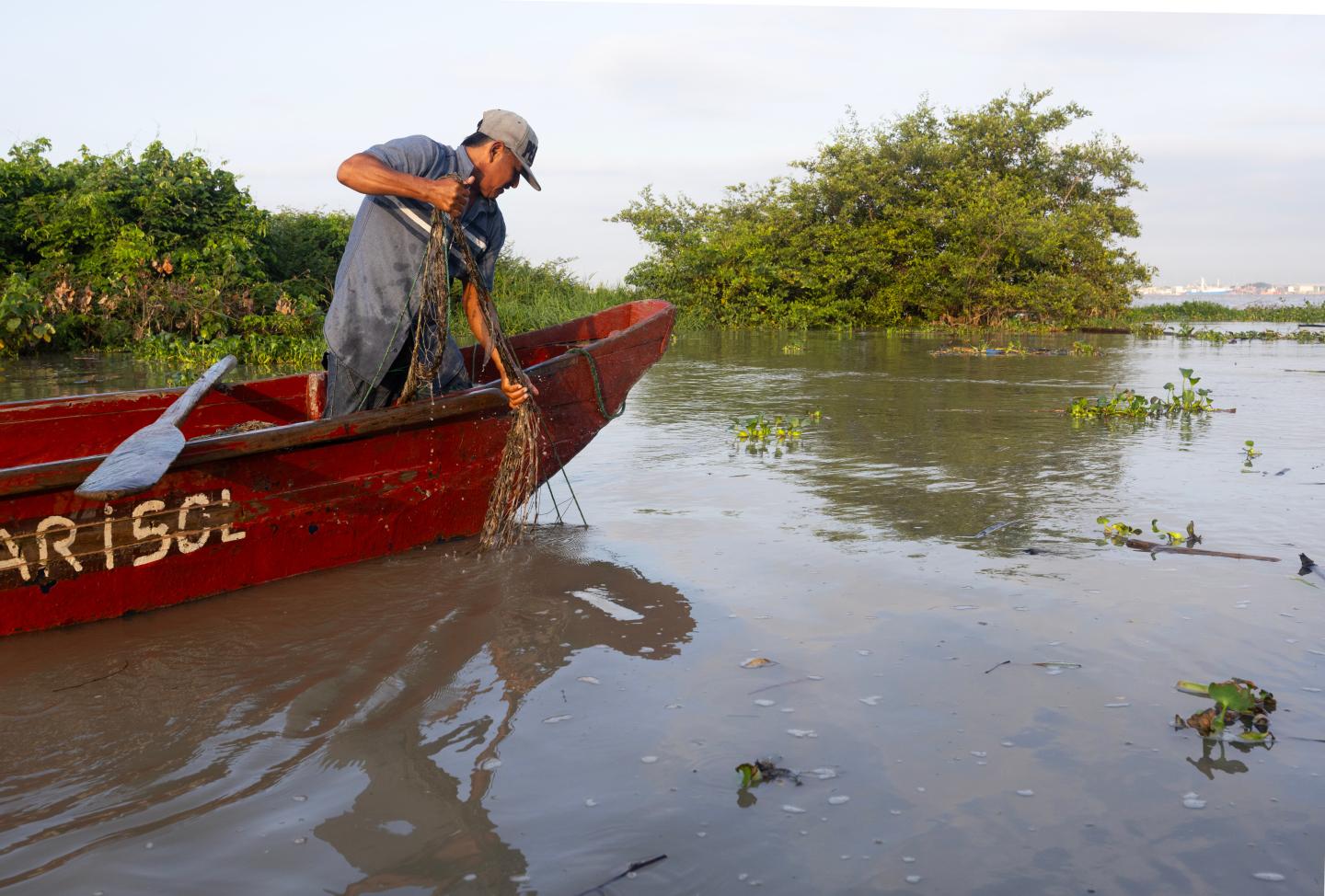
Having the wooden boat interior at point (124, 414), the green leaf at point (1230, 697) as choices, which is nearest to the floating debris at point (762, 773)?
the green leaf at point (1230, 697)

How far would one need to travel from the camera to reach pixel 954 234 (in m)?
24.2

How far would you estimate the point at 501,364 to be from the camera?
435 centimetres

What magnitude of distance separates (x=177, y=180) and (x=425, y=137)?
509 inches

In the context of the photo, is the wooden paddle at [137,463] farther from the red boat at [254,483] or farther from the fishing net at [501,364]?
the fishing net at [501,364]

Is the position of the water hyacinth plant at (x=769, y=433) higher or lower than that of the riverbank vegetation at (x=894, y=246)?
lower

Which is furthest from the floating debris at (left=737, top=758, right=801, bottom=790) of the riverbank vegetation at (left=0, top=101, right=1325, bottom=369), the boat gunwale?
the riverbank vegetation at (left=0, top=101, right=1325, bottom=369)

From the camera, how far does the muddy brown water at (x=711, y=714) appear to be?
2.08m

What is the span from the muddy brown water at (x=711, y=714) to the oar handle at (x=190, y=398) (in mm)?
723

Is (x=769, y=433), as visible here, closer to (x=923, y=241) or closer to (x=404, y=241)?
(x=404, y=241)

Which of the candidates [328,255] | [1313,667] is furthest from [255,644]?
[328,255]

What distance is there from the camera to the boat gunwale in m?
3.12

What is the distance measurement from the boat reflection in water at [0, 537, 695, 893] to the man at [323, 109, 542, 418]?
904 millimetres

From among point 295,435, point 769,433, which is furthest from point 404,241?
point 769,433

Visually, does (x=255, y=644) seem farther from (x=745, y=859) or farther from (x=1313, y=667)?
(x=1313, y=667)
